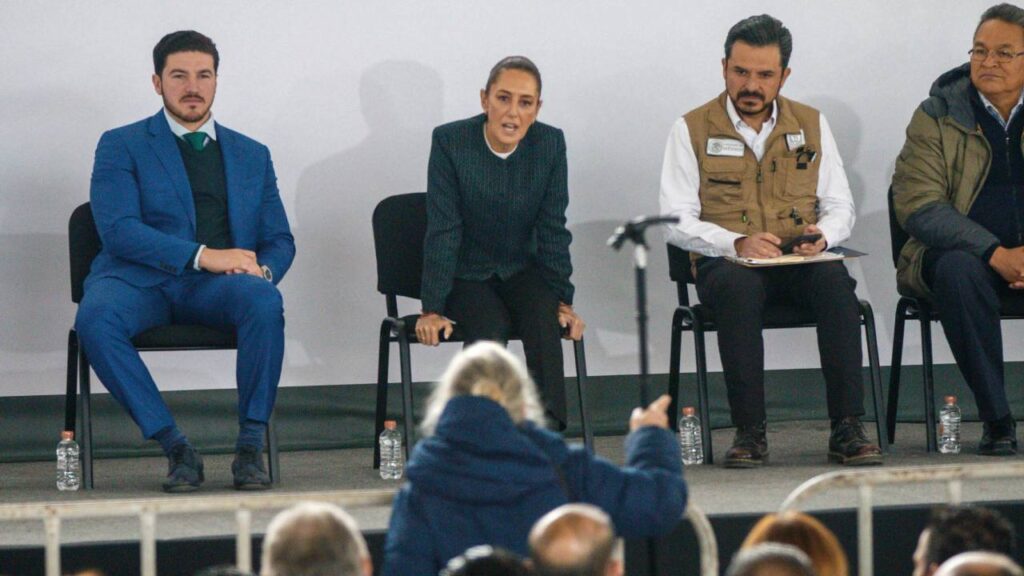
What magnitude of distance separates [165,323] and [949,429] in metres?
2.44

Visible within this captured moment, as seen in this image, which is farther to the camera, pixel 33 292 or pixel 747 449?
pixel 33 292

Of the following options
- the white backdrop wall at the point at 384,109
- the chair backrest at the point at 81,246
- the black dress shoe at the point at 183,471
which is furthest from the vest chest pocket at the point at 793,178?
the chair backrest at the point at 81,246

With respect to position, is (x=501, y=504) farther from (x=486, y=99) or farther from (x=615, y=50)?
(x=615, y=50)

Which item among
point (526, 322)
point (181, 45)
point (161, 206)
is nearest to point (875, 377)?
point (526, 322)

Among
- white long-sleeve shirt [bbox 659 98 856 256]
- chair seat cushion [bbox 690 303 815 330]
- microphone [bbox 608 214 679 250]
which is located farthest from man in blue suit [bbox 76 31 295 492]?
microphone [bbox 608 214 679 250]

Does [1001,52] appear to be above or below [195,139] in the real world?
above

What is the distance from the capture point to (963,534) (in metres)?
2.15

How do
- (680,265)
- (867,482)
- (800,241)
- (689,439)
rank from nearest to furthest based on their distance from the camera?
(867,482)
(800,241)
(680,265)
(689,439)

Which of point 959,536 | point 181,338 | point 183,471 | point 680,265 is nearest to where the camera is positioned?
point 959,536

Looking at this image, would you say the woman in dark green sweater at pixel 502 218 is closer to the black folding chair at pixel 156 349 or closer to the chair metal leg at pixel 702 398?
the chair metal leg at pixel 702 398

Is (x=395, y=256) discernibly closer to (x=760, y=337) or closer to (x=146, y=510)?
(x=760, y=337)

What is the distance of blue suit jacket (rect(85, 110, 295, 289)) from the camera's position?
440 centimetres

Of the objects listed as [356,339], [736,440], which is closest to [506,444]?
→ [736,440]

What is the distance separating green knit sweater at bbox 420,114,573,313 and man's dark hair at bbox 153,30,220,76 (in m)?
0.73
